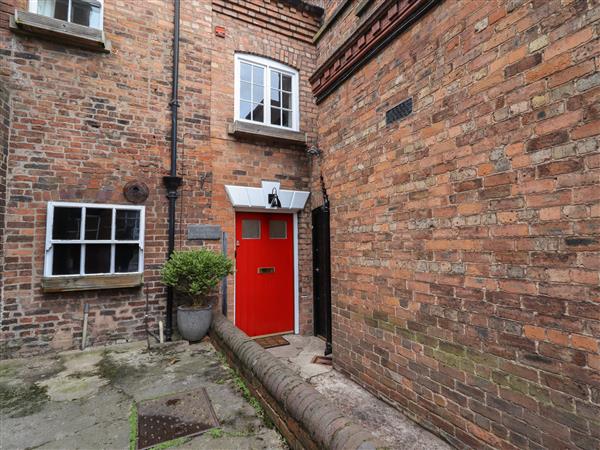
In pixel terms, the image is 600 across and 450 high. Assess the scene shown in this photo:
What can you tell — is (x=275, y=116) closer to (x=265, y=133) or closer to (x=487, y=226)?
(x=265, y=133)

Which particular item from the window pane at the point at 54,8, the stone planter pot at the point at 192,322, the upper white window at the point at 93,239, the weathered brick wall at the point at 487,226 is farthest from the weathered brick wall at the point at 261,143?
the weathered brick wall at the point at 487,226

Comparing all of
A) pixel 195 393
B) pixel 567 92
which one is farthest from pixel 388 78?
pixel 195 393

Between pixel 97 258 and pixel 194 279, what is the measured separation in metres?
1.36

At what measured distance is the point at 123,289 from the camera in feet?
14.8

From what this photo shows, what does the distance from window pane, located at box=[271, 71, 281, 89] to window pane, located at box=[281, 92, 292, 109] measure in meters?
0.18

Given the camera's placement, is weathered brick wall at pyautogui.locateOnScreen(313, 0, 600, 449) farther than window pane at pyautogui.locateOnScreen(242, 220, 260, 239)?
No

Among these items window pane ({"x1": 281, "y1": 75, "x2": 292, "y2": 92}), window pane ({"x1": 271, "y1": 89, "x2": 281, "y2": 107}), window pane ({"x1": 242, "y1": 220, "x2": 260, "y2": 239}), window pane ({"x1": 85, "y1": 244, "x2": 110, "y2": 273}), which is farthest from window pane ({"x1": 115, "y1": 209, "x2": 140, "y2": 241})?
window pane ({"x1": 281, "y1": 75, "x2": 292, "y2": 92})

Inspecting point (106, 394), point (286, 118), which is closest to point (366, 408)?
point (106, 394)

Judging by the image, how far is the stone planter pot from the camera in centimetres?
450

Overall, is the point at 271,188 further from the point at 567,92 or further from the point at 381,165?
the point at 567,92

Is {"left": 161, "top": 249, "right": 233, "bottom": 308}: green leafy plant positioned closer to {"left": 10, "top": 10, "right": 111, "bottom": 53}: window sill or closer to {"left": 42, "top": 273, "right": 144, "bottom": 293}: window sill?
{"left": 42, "top": 273, "right": 144, "bottom": 293}: window sill

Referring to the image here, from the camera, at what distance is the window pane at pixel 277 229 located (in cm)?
589

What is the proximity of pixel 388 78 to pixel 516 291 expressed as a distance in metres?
2.37

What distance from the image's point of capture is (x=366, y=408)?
123 inches
